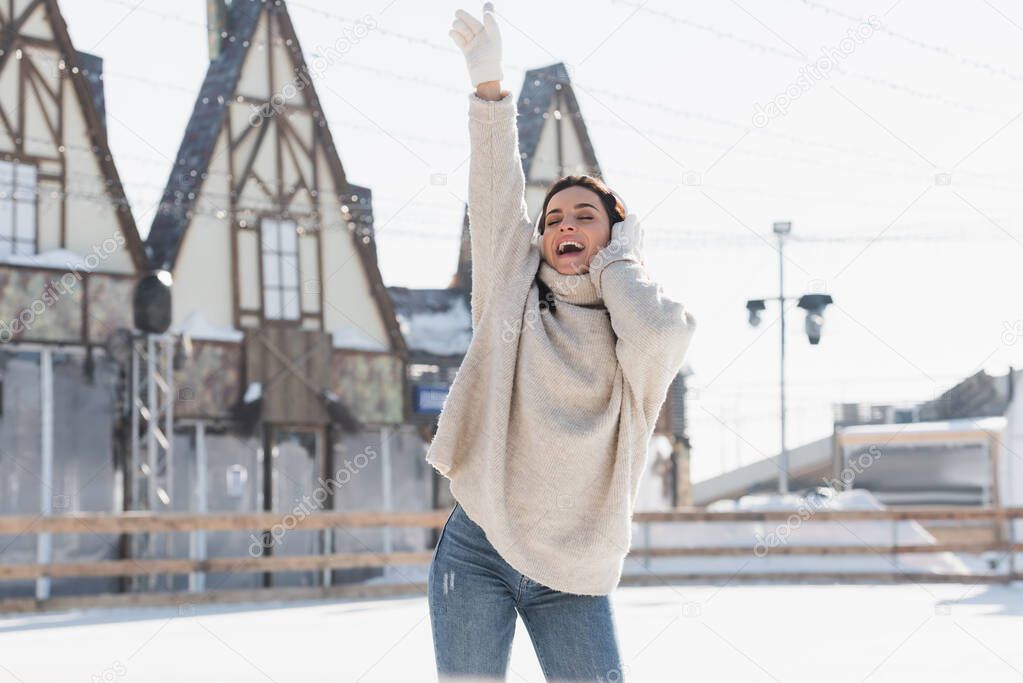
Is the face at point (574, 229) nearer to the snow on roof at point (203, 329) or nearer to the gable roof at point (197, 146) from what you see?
the snow on roof at point (203, 329)

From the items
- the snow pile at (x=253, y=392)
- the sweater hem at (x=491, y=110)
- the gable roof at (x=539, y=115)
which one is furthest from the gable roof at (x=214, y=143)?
the sweater hem at (x=491, y=110)

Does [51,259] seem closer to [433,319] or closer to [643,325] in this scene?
[433,319]

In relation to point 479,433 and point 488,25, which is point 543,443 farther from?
point 488,25

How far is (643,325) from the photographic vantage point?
277cm

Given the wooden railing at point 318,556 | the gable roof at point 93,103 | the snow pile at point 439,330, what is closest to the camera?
the wooden railing at point 318,556

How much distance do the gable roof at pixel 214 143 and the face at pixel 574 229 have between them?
627 inches

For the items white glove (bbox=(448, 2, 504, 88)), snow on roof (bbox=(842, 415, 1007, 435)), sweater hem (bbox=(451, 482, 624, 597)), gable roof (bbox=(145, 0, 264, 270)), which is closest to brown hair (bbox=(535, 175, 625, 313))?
white glove (bbox=(448, 2, 504, 88))

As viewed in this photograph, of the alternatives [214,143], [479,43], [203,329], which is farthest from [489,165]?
[214,143]

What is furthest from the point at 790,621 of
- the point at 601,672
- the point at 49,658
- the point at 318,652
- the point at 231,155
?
the point at 231,155

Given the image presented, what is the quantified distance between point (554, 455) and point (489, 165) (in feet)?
2.32

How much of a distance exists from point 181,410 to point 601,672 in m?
15.9

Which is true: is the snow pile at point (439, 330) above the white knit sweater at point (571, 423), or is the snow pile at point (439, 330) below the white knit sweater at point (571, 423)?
above

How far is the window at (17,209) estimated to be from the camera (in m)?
16.4

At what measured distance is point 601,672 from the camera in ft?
9.31
